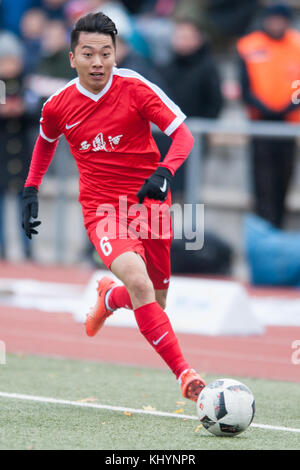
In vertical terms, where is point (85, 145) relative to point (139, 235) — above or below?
above

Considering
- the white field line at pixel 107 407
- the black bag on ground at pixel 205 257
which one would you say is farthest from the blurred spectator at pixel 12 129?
the white field line at pixel 107 407

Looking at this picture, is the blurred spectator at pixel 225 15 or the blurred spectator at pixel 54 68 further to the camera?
the blurred spectator at pixel 225 15

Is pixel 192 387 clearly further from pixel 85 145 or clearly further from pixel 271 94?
pixel 271 94

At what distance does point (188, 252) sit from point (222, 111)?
1.84 metres

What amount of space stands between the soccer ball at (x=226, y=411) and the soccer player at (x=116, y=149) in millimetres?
605

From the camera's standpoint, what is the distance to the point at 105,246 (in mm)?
6711

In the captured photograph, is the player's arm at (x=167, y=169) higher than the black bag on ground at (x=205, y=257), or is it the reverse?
the player's arm at (x=167, y=169)

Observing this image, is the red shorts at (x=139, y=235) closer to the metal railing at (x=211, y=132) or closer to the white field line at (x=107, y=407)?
the white field line at (x=107, y=407)

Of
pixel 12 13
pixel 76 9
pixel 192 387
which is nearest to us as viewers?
pixel 192 387

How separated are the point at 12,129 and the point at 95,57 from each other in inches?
311

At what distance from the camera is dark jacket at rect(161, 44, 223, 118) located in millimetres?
13062

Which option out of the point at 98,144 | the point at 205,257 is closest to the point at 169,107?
the point at 98,144

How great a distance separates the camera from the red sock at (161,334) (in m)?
6.43

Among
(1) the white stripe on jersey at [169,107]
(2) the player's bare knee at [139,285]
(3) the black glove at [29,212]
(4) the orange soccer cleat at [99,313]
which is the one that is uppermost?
(1) the white stripe on jersey at [169,107]
